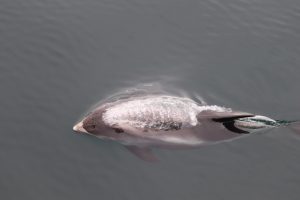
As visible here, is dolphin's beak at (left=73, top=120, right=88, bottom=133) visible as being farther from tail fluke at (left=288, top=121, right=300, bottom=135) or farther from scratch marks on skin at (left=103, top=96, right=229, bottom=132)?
tail fluke at (left=288, top=121, right=300, bottom=135)

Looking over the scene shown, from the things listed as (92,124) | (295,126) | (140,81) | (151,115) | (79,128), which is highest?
(140,81)

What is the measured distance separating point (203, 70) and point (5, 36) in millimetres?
5719

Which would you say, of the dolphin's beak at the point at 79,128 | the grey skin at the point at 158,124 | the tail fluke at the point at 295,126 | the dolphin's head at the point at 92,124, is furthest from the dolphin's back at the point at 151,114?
the tail fluke at the point at 295,126

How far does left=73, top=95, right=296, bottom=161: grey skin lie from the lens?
11.7 metres

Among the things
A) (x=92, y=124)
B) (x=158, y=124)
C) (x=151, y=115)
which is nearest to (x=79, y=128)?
(x=92, y=124)

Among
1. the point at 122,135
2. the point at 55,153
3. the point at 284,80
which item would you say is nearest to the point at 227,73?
the point at 284,80

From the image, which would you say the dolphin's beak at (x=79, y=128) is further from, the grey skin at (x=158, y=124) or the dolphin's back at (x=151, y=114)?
the dolphin's back at (x=151, y=114)

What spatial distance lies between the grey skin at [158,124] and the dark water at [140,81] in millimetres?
273

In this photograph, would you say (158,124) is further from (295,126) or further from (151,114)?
(295,126)

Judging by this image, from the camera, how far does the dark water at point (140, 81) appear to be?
10.8 metres

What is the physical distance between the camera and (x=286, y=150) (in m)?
12.3

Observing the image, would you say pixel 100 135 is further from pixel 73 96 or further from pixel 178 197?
pixel 178 197

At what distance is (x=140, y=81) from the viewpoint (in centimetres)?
1345

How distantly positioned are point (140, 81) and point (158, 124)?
1959mm
